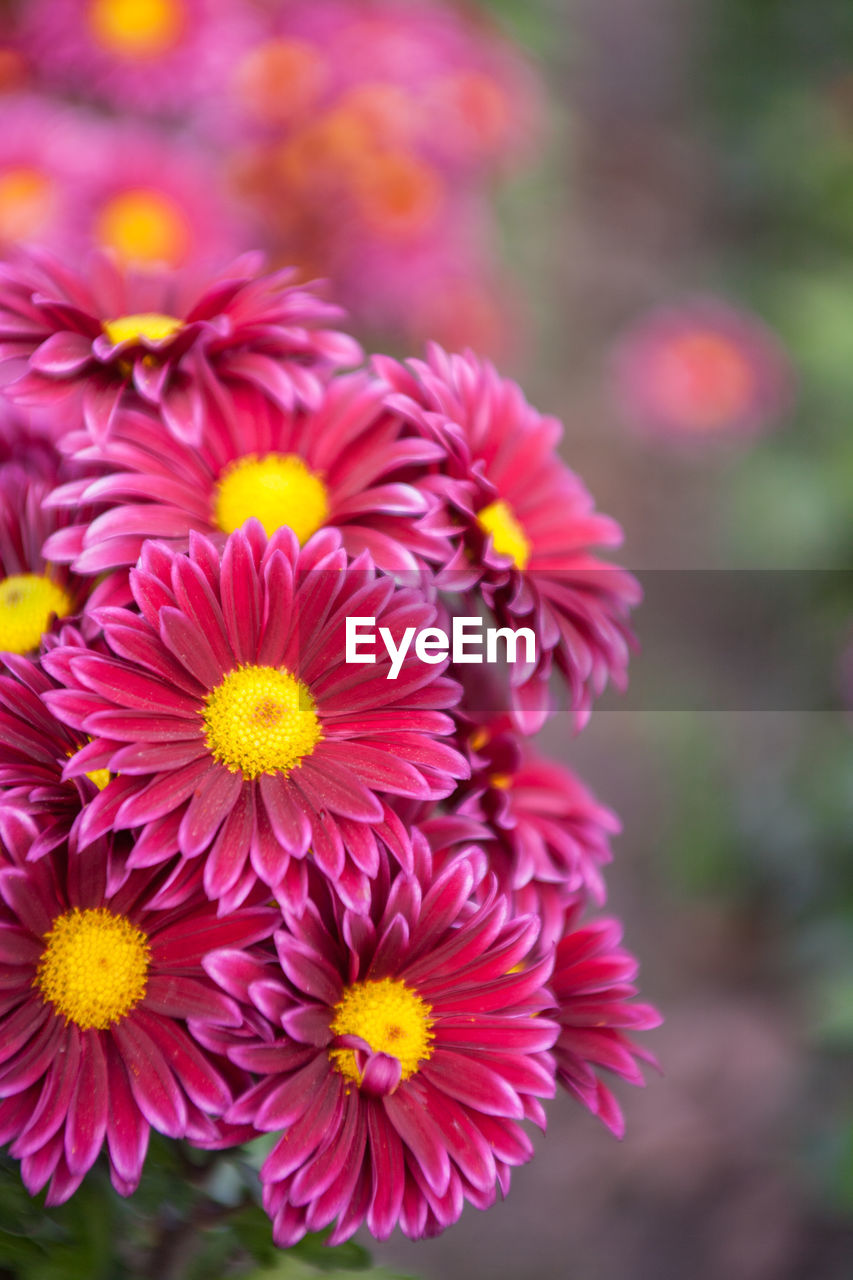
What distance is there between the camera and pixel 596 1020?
0.62m

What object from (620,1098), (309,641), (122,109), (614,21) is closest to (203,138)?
(122,109)

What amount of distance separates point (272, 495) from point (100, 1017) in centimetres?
31

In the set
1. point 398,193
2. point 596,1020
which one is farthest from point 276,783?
point 398,193

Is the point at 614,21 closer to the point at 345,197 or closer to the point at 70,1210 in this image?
the point at 345,197

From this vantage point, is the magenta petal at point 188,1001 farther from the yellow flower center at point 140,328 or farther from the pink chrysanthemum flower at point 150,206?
the pink chrysanthemum flower at point 150,206

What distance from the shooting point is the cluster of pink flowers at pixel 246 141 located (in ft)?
4.75

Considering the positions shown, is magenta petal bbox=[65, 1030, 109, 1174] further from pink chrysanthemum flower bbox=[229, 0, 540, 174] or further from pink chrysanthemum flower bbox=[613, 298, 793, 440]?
pink chrysanthemum flower bbox=[613, 298, 793, 440]

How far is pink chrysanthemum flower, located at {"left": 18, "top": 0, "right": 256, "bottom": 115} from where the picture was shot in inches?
59.8

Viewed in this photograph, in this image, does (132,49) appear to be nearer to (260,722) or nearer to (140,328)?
(140,328)

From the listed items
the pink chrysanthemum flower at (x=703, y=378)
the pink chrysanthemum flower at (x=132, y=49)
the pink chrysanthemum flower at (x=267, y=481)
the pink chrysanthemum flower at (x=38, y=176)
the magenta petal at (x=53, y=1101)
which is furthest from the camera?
the pink chrysanthemum flower at (x=703, y=378)

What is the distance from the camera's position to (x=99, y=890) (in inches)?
21.7

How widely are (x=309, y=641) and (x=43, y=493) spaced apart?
193 mm

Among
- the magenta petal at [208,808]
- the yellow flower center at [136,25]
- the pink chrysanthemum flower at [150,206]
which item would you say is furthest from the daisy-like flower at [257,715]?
the yellow flower center at [136,25]

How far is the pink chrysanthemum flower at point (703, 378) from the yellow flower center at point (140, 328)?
1803mm
